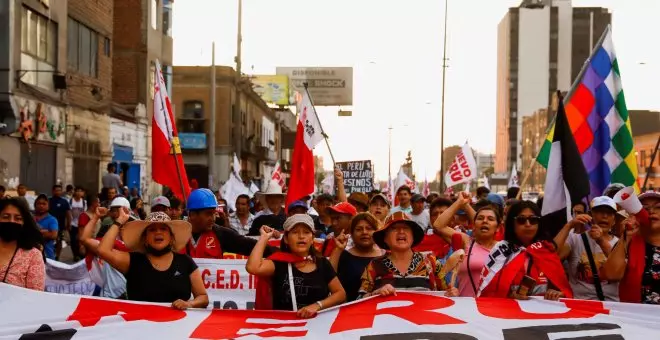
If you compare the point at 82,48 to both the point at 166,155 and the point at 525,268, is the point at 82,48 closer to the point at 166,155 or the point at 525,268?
the point at 166,155

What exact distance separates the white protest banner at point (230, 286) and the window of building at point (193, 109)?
4405 centimetres

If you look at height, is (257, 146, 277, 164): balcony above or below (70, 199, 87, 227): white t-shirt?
above

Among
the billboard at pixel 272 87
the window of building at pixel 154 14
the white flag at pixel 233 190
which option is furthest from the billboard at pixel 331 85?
the white flag at pixel 233 190

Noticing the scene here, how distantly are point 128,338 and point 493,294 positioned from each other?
2.48 m

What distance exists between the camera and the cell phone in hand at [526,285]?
5715 millimetres

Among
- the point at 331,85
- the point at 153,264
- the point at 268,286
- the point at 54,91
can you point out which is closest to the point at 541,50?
the point at 331,85

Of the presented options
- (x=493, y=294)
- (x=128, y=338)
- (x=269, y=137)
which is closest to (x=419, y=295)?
(x=493, y=294)

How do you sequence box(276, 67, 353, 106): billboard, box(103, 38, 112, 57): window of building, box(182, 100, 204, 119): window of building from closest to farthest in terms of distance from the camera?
box(103, 38, 112, 57): window of building → box(182, 100, 204, 119): window of building → box(276, 67, 353, 106): billboard

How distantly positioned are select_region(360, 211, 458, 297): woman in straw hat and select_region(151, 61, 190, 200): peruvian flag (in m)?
4.32

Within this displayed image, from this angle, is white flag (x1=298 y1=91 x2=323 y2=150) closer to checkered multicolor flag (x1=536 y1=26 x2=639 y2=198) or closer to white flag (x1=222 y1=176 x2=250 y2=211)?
checkered multicolor flag (x1=536 y1=26 x2=639 y2=198)

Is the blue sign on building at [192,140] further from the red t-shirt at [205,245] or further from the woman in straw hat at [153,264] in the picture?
the woman in straw hat at [153,264]

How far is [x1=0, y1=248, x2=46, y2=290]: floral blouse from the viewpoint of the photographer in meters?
5.63

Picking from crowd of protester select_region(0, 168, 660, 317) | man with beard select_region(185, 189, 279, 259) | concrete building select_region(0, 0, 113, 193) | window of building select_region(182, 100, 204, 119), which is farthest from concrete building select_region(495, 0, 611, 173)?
crowd of protester select_region(0, 168, 660, 317)

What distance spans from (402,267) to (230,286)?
8.47 ft
